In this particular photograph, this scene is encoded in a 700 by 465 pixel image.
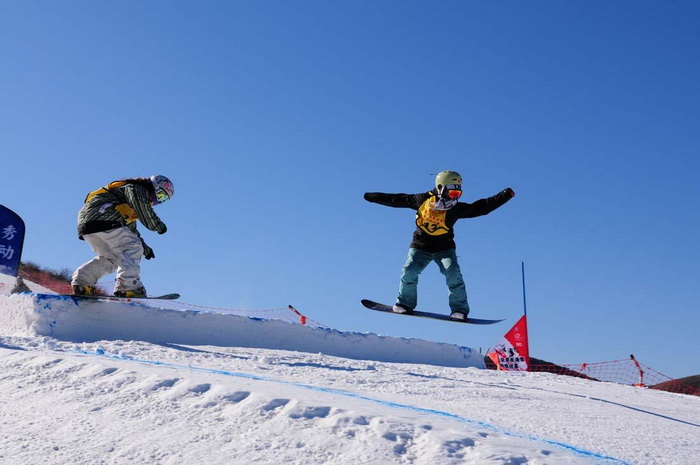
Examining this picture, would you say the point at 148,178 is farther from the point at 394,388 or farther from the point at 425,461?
the point at 425,461

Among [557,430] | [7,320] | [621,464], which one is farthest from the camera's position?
[7,320]

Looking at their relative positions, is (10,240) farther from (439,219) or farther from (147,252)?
(439,219)

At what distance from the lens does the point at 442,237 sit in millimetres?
7246

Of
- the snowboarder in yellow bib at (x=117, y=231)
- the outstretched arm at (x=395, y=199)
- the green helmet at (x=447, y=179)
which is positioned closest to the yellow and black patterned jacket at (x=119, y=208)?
the snowboarder in yellow bib at (x=117, y=231)

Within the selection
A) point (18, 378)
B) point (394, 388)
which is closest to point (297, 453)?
point (394, 388)

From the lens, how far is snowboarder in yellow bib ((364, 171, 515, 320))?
7.10 meters

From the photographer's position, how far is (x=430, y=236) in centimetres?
729

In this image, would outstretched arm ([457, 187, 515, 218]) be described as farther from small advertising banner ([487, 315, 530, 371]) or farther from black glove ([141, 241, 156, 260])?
small advertising banner ([487, 315, 530, 371])

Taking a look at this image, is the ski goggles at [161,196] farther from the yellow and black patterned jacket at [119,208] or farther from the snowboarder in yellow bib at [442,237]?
the snowboarder in yellow bib at [442,237]

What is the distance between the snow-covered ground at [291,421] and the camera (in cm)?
230

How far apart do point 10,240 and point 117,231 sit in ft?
12.1

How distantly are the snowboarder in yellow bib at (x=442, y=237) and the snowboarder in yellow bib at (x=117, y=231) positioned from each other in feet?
9.54

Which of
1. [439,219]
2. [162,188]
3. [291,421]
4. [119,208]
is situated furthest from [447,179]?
[291,421]

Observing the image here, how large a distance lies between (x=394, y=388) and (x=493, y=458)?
1.77 metres
